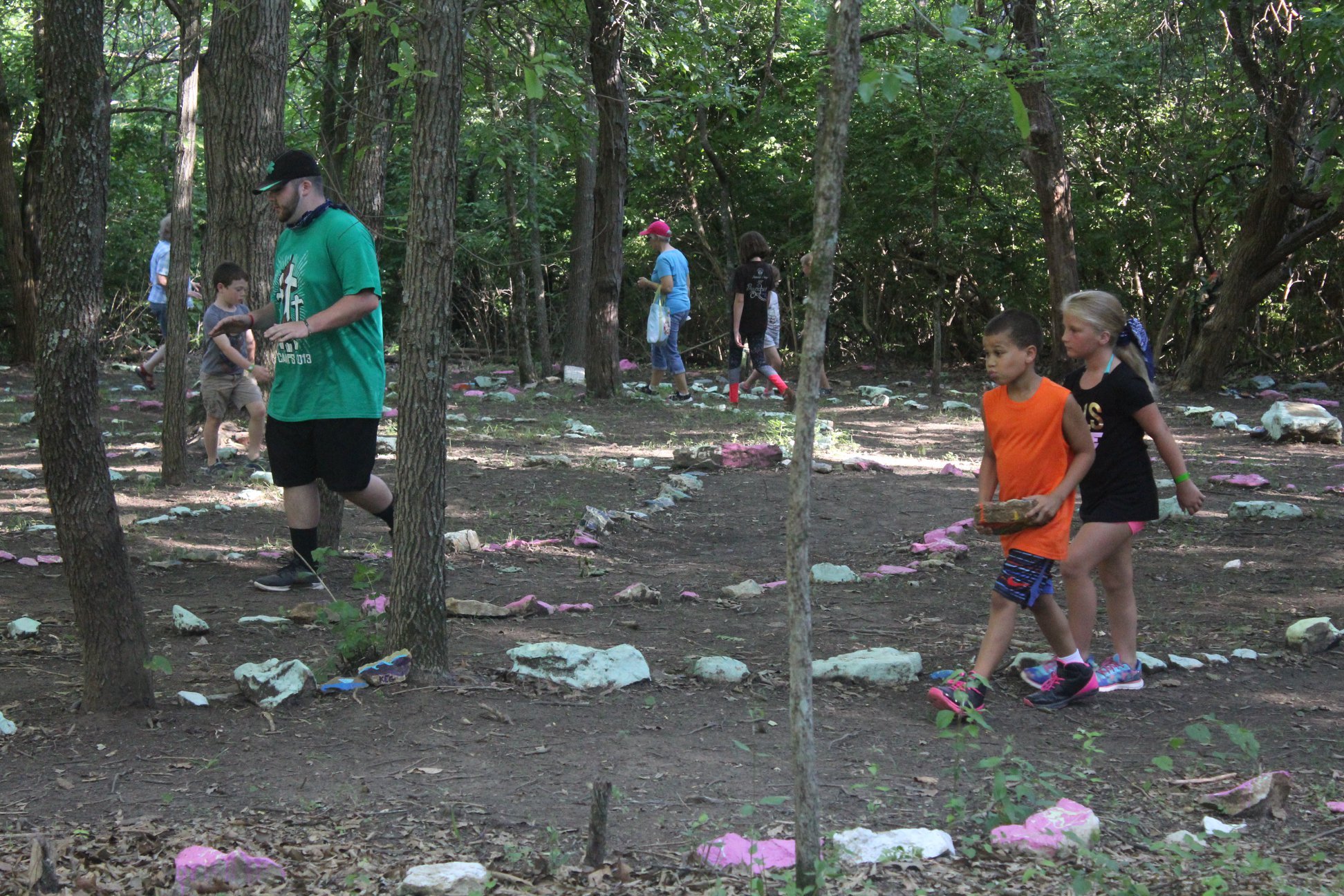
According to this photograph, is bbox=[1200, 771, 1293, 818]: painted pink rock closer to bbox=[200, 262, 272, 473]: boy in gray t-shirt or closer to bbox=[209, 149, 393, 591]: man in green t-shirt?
bbox=[209, 149, 393, 591]: man in green t-shirt

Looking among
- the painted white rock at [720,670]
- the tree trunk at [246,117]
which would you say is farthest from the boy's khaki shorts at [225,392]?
the painted white rock at [720,670]

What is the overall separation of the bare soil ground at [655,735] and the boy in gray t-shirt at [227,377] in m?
1.41

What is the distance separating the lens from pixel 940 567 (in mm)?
6297

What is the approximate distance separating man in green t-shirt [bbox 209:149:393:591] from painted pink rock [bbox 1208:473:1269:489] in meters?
6.16

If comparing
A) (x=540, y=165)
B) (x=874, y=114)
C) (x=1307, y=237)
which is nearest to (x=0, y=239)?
(x=540, y=165)

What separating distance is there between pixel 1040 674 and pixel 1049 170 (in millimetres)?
9711

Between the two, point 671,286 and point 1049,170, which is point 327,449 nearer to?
point 671,286

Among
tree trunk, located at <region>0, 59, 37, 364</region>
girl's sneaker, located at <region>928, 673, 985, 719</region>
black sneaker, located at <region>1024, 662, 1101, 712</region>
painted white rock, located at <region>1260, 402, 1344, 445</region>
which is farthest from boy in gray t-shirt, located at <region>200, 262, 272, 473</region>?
tree trunk, located at <region>0, 59, 37, 364</region>

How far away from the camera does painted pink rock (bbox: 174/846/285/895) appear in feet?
8.74

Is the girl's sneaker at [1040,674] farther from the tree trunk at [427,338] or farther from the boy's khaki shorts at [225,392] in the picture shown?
the boy's khaki shorts at [225,392]

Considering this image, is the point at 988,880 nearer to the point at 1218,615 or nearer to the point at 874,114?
the point at 1218,615

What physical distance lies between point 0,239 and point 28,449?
399 inches

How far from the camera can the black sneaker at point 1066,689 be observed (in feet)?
13.5

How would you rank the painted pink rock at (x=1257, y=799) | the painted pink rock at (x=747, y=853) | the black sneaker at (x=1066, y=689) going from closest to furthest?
the painted pink rock at (x=747, y=853) → the painted pink rock at (x=1257, y=799) → the black sneaker at (x=1066, y=689)
